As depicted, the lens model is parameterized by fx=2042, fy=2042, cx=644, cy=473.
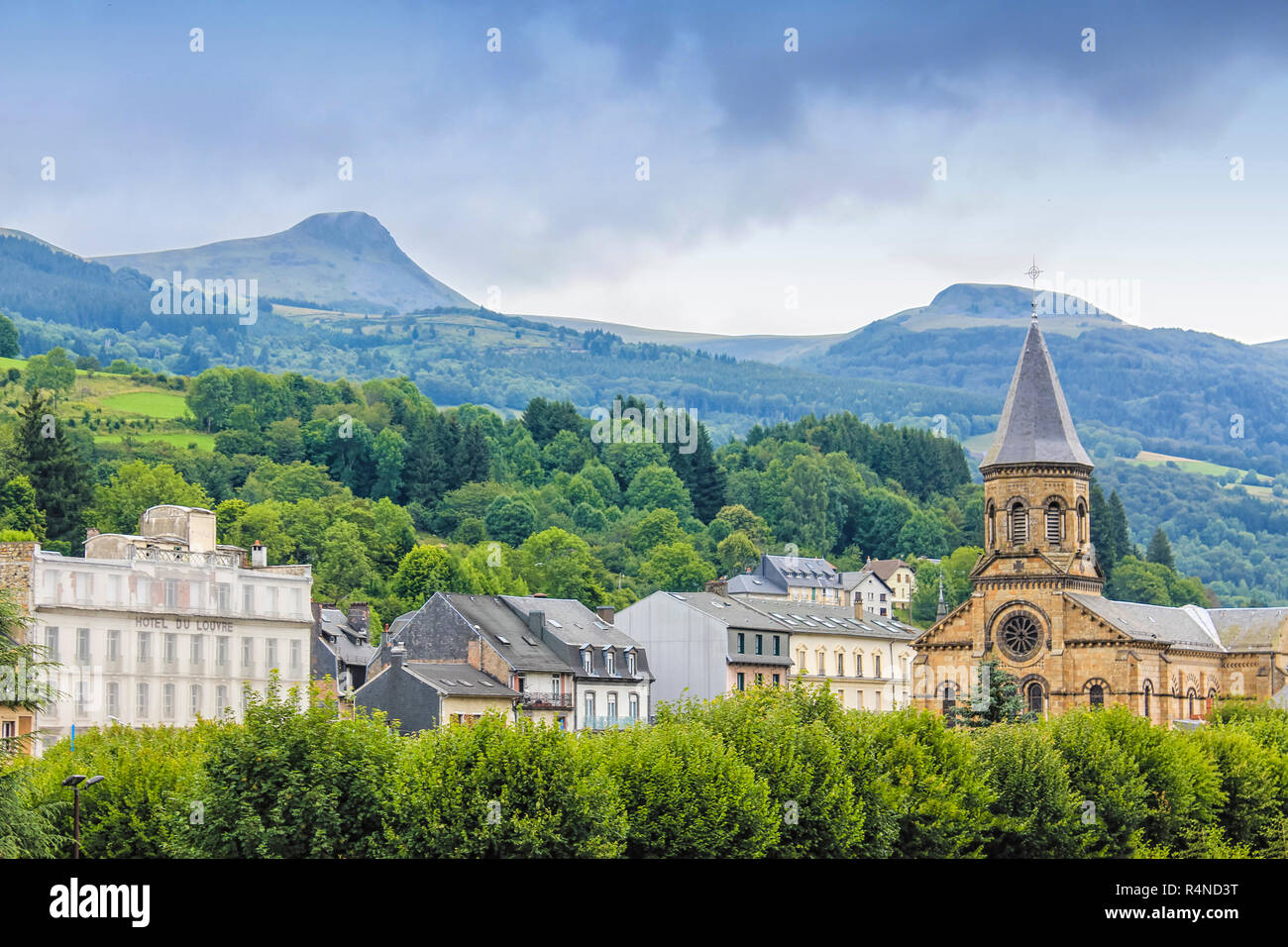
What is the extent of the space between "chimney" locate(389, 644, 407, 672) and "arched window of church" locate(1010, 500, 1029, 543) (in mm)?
35503

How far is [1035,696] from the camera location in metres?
112

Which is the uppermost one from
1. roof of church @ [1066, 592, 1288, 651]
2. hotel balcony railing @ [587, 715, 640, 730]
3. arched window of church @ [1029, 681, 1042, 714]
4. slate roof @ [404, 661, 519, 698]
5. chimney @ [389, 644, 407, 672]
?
roof of church @ [1066, 592, 1288, 651]

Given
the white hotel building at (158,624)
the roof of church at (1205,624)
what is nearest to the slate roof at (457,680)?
the white hotel building at (158,624)

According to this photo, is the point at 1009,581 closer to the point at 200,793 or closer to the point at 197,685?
the point at 197,685

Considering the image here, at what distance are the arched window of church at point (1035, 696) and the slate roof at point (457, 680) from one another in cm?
3035

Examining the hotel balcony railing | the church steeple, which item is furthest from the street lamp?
the church steeple

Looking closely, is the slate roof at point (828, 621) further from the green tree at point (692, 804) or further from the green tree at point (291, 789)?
the green tree at point (291, 789)

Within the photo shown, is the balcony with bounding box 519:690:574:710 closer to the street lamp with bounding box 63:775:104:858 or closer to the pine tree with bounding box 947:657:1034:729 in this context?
the pine tree with bounding box 947:657:1034:729

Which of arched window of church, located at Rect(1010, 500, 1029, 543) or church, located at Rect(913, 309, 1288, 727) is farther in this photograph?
arched window of church, located at Rect(1010, 500, 1029, 543)

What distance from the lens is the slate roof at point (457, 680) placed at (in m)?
93.5

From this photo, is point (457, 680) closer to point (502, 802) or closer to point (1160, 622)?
point (502, 802)

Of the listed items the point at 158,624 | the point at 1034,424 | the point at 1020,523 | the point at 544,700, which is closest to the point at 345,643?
the point at 544,700

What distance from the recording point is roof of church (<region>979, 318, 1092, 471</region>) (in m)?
114
